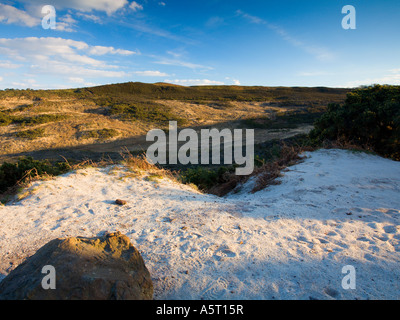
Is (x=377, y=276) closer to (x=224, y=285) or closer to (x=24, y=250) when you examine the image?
(x=224, y=285)

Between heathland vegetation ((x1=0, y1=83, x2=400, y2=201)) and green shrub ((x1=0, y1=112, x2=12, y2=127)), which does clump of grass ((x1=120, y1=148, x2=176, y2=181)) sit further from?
green shrub ((x1=0, y1=112, x2=12, y2=127))

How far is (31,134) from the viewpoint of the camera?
2012 centimetres

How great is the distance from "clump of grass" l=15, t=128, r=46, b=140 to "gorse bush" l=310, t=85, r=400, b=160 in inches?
834

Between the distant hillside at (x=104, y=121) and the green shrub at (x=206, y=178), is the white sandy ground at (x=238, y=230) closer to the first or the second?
the green shrub at (x=206, y=178)

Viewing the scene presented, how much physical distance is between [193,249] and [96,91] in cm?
4842

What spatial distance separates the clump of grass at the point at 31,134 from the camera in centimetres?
1977

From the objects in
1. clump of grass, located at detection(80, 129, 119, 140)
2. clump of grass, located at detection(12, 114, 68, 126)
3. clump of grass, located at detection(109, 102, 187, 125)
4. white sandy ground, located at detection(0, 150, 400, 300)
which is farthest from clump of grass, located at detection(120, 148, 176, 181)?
clump of grass, located at detection(109, 102, 187, 125)

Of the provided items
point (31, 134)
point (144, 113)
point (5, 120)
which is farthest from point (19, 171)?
point (144, 113)

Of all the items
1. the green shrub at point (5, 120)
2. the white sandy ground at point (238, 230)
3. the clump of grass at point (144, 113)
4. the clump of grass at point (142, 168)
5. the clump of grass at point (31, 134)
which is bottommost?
the white sandy ground at point (238, 230)

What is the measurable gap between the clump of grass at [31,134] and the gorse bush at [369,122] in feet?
69.5

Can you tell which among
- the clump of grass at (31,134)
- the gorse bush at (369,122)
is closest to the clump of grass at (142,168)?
the gorse bush at (369,122)

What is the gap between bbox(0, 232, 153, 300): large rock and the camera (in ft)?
4.96

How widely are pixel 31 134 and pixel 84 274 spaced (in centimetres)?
2308

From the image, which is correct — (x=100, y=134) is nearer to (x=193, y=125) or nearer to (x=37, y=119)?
(x=37, y=119)
